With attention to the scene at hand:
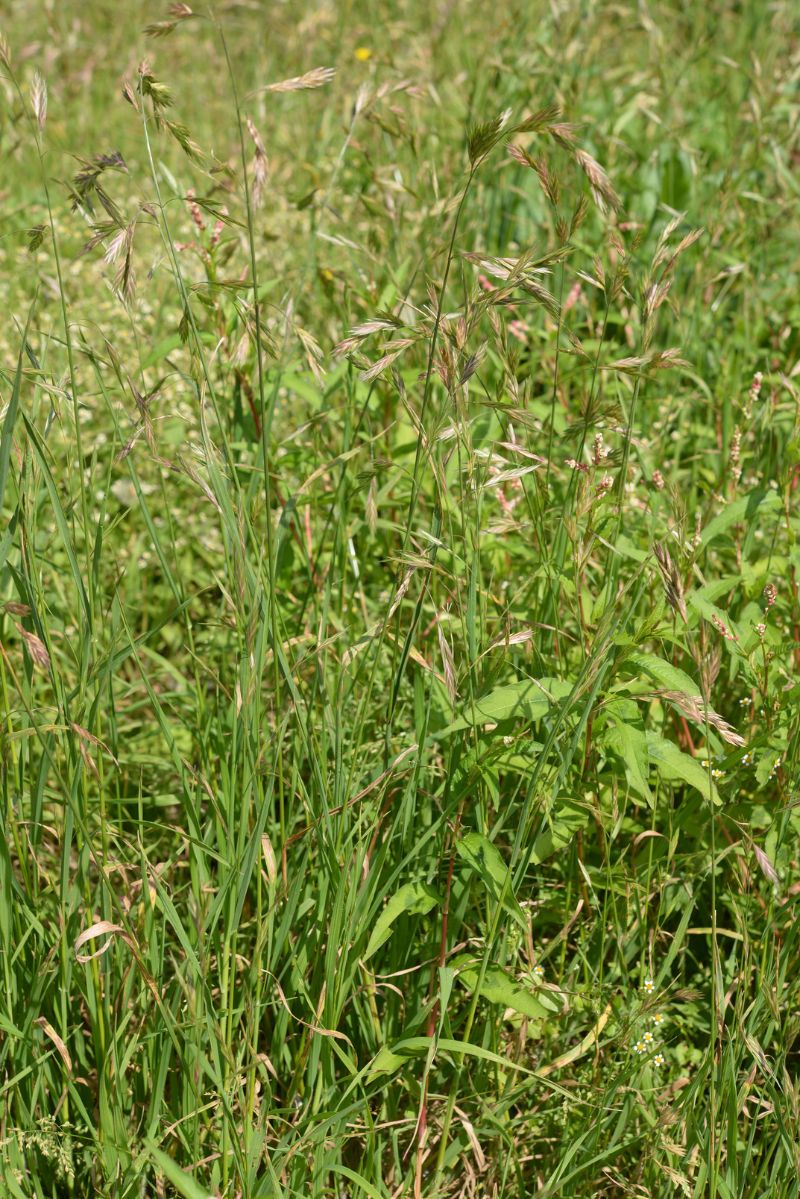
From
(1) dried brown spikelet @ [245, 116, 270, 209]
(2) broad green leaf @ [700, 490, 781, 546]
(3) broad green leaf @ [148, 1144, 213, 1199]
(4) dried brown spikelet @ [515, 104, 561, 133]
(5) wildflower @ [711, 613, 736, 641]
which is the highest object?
(4) dried brown spikelet @ [515, 104, 561, 133]

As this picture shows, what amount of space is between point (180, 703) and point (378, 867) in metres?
0.96

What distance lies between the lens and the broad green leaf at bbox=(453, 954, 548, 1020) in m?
1.53

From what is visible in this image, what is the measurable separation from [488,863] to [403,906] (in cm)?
13

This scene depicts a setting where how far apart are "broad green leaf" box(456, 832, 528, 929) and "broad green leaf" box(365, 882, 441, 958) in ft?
0.30

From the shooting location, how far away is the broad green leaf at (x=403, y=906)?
1.53 meters

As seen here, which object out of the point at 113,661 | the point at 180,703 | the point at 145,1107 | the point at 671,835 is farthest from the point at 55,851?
the point at 671,835

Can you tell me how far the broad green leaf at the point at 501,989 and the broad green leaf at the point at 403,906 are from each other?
0.28 ft

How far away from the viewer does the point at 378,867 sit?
1531 millimetres

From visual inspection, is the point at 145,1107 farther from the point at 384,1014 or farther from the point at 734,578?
the point at 734,578

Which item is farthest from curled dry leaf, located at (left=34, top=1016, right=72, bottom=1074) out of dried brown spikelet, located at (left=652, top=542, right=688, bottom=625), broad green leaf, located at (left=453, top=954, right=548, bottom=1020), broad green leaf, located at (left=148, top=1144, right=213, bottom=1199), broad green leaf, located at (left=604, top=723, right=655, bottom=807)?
dried brown spikelet, located at (left=652, top=542, right=688, bottom=625)

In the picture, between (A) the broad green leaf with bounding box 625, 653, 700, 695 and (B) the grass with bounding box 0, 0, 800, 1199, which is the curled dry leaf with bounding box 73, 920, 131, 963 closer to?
(B) the grass with bounding box 0, 0, 800, 1199

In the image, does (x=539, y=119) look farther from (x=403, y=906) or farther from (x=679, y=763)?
(x=403, y=906)

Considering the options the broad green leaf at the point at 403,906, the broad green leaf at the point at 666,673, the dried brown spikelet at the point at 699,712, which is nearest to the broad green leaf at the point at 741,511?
the broad green leaf at the point at 666,673

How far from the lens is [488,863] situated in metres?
1.52
